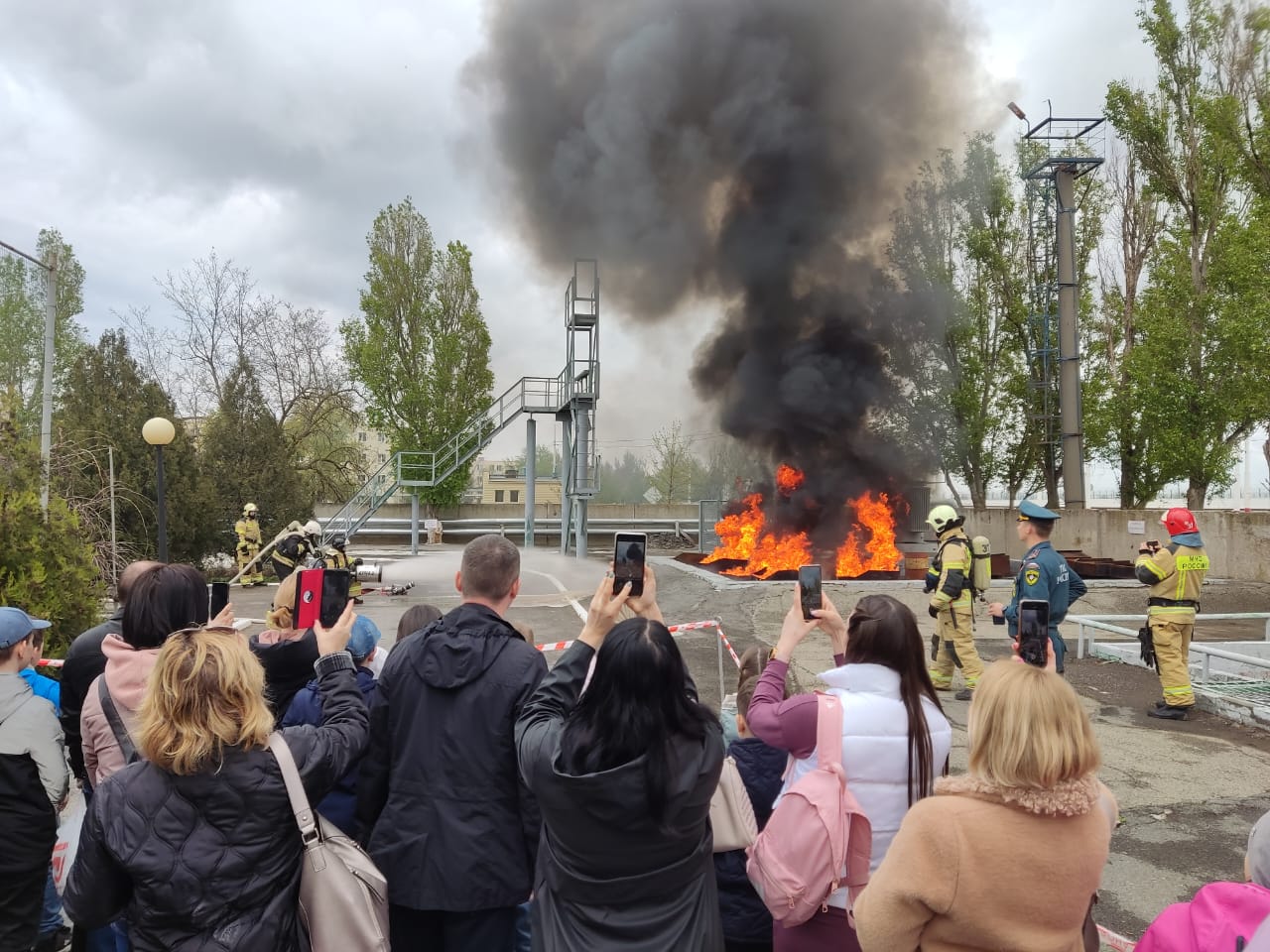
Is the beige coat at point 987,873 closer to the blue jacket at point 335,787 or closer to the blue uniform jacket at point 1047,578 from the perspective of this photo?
the blue jacket at point 335,787

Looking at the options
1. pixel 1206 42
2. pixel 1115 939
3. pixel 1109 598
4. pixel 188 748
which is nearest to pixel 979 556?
pixel 1115 939

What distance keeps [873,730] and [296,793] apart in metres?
1.53

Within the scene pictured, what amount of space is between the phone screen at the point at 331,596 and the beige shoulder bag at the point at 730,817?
4.41ft

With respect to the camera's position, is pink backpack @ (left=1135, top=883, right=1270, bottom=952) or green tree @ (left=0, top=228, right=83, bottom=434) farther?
green tree @ (left=0, top=228, right=83, bottom=434)

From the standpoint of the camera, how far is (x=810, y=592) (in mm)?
2656

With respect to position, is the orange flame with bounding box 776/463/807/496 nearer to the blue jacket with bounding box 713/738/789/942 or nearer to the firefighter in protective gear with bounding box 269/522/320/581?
the firefighter in protective gear with bounding box 269/522/320/581

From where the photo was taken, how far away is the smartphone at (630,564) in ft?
7.88

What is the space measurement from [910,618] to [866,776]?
51cm

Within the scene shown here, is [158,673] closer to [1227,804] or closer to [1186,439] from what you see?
[1227,804]

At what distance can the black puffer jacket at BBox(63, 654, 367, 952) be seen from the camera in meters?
1.86

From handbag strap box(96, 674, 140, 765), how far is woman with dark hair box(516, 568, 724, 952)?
1.48 metres

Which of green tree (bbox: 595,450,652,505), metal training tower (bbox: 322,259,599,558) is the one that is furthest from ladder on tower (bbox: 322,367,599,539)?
green tree (bbox: 595,450,652,505)

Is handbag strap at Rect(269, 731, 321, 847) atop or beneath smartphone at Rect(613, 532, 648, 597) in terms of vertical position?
beneath

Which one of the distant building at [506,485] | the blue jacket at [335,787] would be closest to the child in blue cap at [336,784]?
the blue jacket at [335,787]
